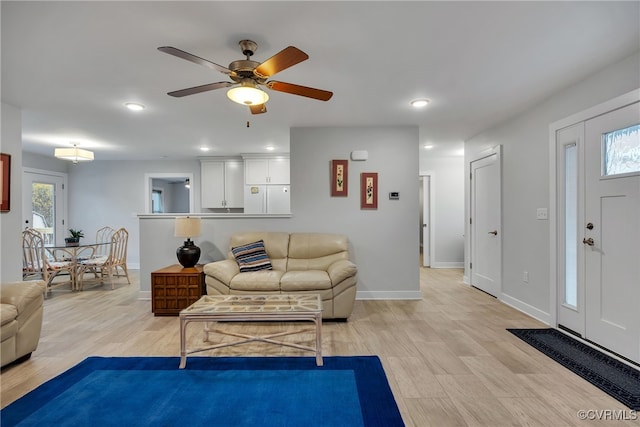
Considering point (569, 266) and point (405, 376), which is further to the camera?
point (569, 266)

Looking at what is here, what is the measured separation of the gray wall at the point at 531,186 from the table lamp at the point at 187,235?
13.3 ft

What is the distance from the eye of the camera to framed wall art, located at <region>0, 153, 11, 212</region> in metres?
3.25

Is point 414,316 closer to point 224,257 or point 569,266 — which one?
point 569,266

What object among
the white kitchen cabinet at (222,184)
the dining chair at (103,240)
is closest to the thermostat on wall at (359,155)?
the white kitchen cabinet at (222,184)

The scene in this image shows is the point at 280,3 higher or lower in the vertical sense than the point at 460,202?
higher

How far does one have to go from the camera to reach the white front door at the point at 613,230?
2.34m

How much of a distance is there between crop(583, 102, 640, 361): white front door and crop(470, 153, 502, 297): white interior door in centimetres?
143

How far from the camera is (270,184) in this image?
6.33 metres

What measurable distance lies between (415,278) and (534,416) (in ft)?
8.39

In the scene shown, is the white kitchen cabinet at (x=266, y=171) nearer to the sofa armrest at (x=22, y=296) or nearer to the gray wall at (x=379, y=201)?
the gray wall at (x=379, y=201)

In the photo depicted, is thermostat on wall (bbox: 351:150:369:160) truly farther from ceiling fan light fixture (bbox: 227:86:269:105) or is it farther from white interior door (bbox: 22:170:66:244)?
white interior door (bbox: 22:170:66:244)

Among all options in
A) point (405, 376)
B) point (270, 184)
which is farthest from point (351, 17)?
point (270, 184)

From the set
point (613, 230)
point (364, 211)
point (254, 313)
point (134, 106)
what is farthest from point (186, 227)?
point (613, 230)

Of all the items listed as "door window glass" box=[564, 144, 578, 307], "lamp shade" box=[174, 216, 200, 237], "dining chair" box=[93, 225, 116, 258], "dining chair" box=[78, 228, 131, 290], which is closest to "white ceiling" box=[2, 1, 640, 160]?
"door window glass" box=[564, 144, 578, 307]
